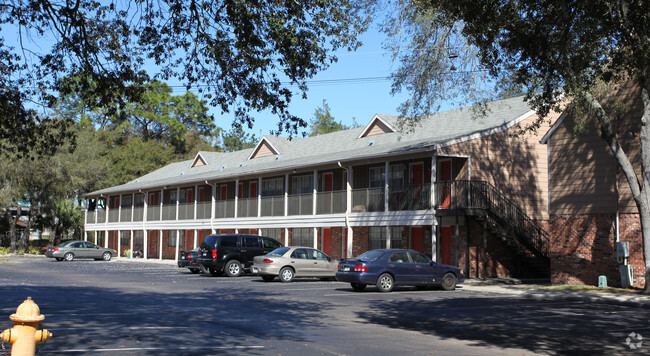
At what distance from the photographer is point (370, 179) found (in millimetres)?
34219

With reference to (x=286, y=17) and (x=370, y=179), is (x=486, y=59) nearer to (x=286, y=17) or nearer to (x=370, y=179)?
(x=286, y=17)

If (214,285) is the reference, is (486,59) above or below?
above

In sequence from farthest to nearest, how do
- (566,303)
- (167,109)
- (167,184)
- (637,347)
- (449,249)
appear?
(167,109) < (167,184) < (449,249) < (566,303) < (637,347)

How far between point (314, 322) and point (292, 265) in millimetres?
12779

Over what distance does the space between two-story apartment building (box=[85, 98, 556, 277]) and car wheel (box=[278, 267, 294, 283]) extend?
549cm

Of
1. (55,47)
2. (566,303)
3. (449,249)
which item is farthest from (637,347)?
(449,249)

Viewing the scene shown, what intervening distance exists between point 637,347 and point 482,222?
17.6 meters

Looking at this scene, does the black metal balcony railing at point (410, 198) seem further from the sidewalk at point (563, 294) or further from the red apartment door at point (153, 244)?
the red apartment door at point (153, 244)

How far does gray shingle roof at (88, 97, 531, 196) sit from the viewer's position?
99.8ft

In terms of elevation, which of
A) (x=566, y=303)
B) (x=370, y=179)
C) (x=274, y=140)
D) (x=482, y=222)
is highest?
(x=274, y=140)

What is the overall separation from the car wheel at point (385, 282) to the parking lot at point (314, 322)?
0.41 m

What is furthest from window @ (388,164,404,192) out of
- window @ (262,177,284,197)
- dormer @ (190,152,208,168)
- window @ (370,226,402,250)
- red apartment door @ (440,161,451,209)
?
dormer @ (190,152,208,168)

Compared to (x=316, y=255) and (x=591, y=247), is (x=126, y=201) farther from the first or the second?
(x=591, y=247)

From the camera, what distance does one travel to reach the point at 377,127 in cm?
3794
